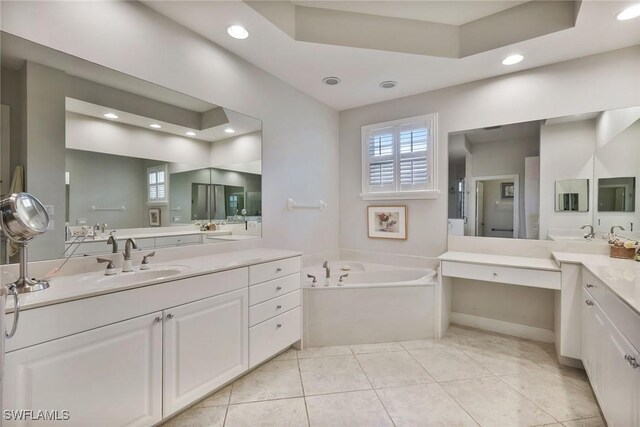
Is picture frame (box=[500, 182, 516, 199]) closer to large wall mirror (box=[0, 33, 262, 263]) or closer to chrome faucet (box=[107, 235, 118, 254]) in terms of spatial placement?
large wall mirror (box=[0, 33, 262, 263])

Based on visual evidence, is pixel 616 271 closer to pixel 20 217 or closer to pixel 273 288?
pixel 273 288

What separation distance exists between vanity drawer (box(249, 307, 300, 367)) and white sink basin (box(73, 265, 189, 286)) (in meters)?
0.68

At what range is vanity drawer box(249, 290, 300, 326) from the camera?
201cm

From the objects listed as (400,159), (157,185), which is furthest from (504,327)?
(157,185)

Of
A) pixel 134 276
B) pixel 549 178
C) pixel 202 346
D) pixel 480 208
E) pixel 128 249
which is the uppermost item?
pixel 549 178

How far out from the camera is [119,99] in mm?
1810

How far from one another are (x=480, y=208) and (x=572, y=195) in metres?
0.71

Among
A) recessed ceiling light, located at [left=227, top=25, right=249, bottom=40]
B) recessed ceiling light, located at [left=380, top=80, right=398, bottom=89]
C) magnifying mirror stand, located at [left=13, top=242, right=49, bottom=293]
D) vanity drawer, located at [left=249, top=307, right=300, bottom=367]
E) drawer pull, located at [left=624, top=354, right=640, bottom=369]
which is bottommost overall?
vanity drawer, located at [left=249, top=307, right=300, bottom=367]

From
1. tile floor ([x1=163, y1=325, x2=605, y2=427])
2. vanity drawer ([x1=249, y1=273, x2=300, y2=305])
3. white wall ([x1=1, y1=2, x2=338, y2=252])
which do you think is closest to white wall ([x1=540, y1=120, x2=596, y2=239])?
tile floor ([x1=163, y1=325, x2=605, y2=427])

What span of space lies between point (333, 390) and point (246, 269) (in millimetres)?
1018

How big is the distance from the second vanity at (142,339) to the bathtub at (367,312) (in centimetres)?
46

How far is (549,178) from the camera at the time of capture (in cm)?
255

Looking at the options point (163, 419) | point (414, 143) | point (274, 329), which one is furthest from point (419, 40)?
point (163, 419)

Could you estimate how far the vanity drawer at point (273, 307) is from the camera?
2014 millimetres
